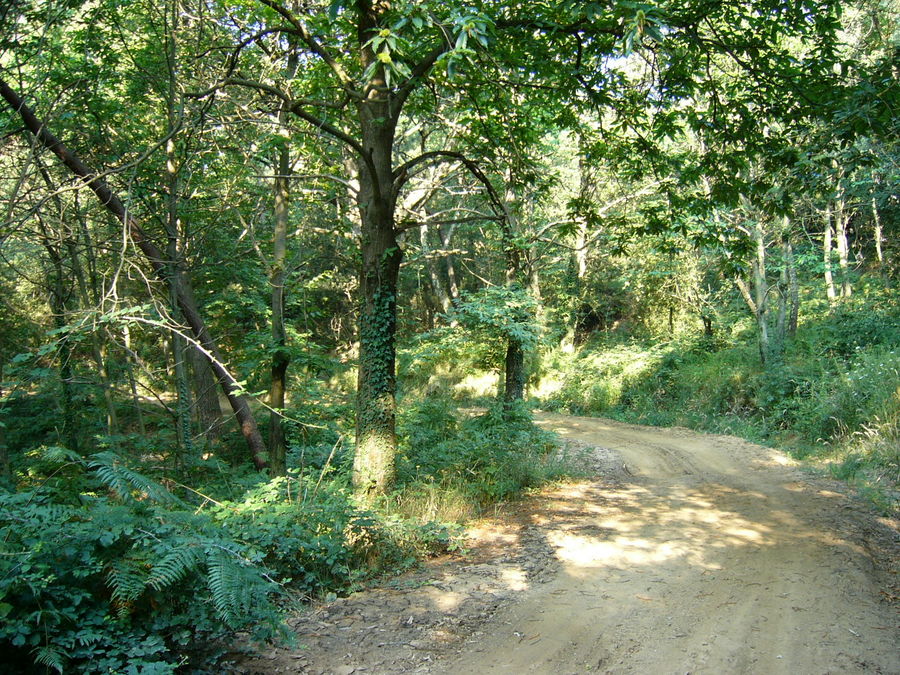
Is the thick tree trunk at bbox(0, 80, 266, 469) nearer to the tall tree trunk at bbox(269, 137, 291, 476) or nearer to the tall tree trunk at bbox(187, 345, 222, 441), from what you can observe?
A: the tall tree trunk at bbox(269, 137, 291, 476)

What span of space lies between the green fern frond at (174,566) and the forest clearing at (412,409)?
0.07ft

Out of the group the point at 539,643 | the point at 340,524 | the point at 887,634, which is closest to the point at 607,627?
the point at 539,643

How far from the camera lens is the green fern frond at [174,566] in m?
3.15

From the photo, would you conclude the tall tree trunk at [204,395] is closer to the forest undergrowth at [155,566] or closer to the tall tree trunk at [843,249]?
the forest undergrowth at [155,566]

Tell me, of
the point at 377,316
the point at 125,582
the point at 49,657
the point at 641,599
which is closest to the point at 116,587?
the point at 125,582

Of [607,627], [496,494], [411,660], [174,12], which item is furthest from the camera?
[496,494]

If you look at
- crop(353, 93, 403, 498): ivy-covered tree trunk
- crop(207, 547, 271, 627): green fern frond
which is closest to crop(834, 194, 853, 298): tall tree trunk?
crop(353, 93, 403, 498): ivy-covered tree trunk

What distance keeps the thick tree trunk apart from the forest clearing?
0.26 ft

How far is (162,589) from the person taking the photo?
3338mm

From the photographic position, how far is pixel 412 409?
11898 mm

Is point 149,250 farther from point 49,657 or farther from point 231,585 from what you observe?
point 49,657

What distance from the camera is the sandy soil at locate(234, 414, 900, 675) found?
4219 millimetres

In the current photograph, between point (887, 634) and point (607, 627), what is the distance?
2.10 metres

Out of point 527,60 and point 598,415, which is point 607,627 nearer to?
point 527,60
